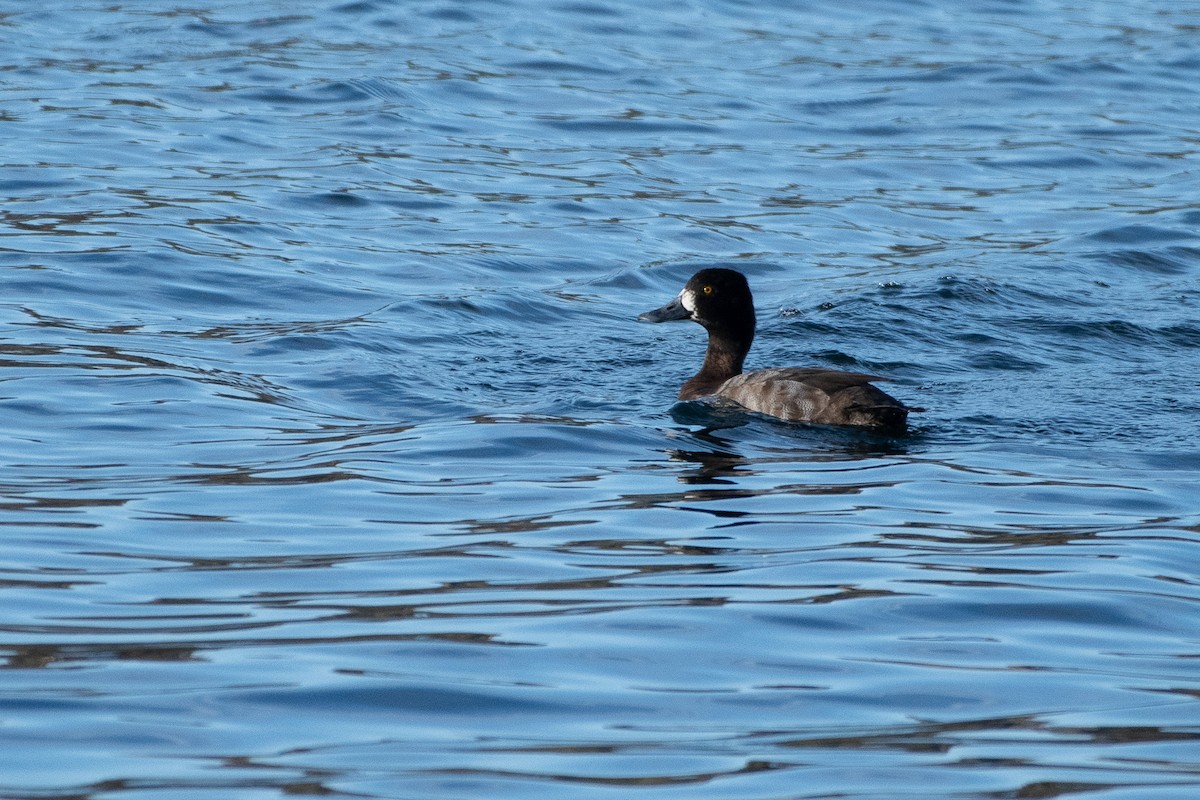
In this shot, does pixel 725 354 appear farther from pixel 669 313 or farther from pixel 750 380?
pixel 750 380

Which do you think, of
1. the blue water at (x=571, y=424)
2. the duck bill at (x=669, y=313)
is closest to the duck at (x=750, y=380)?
the duck bill at (x=669, y=313)

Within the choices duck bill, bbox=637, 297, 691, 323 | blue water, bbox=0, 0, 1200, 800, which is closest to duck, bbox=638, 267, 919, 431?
duck bill, bbox=637, 297, 691, 323

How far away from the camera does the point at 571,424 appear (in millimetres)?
9391

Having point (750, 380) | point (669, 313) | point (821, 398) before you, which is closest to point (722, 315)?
point (669, 313)

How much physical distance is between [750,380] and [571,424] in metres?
1.27

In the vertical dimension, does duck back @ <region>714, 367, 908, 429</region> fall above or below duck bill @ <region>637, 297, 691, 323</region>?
below

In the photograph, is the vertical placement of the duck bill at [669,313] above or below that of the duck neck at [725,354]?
above

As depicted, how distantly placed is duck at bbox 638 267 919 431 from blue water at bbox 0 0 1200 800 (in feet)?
0.51

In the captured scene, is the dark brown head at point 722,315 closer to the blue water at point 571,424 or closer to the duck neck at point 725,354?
the duck neck at point 725,354

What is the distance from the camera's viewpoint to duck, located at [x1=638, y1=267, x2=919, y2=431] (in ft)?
30.8

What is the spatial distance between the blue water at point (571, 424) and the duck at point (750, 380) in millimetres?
157

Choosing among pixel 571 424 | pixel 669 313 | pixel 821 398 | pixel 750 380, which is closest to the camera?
pixel 571 424

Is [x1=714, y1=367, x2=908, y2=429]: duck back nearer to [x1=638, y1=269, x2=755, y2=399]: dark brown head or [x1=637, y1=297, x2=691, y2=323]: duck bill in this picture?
[x1=638, y1=269, x2=755, y2=399]: dark brown head

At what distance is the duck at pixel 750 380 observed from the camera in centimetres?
940
